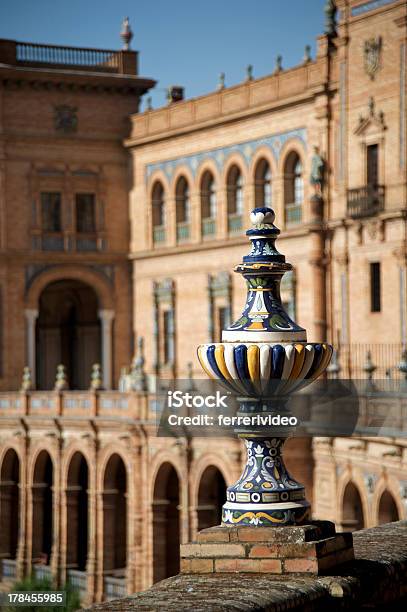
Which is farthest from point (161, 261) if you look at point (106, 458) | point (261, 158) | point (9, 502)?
point (9, 502)

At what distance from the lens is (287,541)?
9523mm

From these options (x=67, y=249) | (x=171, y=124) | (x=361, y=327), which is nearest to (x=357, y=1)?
(x=361, y=327)

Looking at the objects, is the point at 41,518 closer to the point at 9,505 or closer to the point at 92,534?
the point at 9,505

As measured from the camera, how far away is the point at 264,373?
9.76 m

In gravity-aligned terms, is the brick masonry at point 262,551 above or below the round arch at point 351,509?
above

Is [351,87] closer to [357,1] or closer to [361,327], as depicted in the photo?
[357,1]

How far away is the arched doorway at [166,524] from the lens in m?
43.0

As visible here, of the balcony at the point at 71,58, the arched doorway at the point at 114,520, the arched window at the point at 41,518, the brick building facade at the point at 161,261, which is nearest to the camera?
the brick building facade at the point at 161,261

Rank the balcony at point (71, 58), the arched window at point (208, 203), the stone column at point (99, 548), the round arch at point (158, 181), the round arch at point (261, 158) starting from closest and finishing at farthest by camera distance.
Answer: the stone column at point (99, 548)
the round arch at point (261, 158)
the arched window at point (208, 203)
the round arch at point (158, 181)
the balcony at point (71, 58)

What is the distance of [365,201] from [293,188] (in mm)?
5844

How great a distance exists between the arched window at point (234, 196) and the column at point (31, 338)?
26.5ft

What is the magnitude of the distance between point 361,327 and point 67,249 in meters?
16.0

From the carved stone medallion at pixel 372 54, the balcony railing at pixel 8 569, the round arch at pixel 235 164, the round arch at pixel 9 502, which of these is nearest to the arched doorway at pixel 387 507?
the carved stone medallion at pixel 372 54

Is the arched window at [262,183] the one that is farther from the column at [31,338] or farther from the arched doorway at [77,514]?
the column at [31,338]
